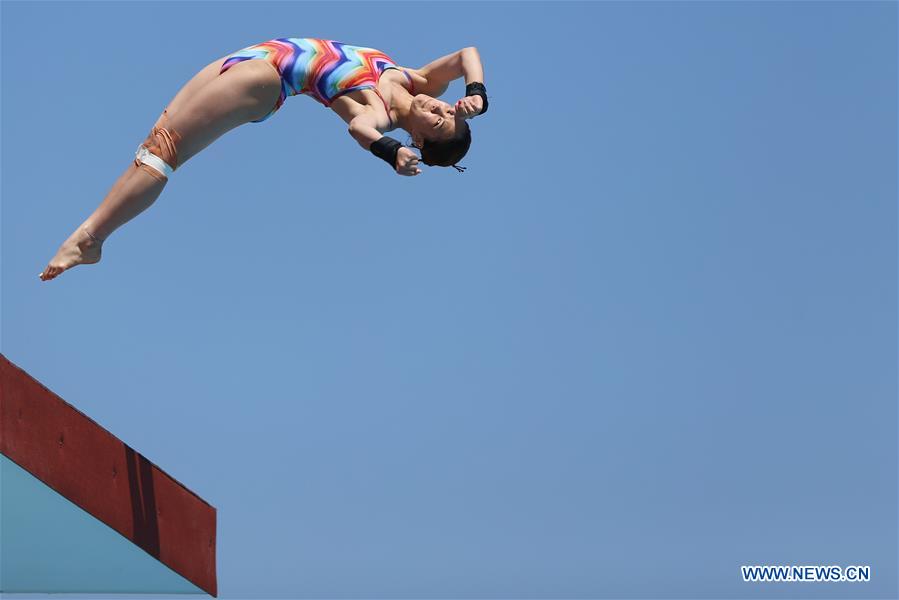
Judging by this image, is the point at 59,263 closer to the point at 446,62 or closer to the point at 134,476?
the point at 134,476

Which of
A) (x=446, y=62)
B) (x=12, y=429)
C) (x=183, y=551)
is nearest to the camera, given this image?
(x=12, y=429)

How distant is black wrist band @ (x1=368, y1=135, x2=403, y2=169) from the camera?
6.20 m

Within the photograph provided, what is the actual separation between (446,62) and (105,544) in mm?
3909

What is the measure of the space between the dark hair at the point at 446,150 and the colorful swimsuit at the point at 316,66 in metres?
0.44

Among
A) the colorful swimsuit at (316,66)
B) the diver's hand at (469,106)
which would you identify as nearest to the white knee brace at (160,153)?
the colorful swimsuit at (316,66)

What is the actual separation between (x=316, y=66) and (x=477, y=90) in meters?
0.98

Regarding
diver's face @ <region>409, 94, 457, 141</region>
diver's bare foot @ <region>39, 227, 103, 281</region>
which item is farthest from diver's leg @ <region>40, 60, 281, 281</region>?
diver's face @ <region>409, 94, 457, 141</region>

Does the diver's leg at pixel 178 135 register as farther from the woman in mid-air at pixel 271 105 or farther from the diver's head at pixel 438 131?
the diver's head at pixel 438 131

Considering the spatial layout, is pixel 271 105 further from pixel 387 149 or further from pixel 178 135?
pixel 387 149

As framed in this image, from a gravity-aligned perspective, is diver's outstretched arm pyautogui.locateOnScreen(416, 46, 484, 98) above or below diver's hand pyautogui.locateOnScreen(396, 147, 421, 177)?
above

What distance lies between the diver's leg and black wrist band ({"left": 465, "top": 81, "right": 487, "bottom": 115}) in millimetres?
1129

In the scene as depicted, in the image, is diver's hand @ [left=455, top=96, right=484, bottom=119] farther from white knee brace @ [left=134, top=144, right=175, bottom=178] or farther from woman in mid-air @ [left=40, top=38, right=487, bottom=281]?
white knee brace @ [left=134, top=144, right=175, bottom=178]

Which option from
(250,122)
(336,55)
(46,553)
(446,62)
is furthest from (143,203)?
(46,553)

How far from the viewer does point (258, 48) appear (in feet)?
23.8
